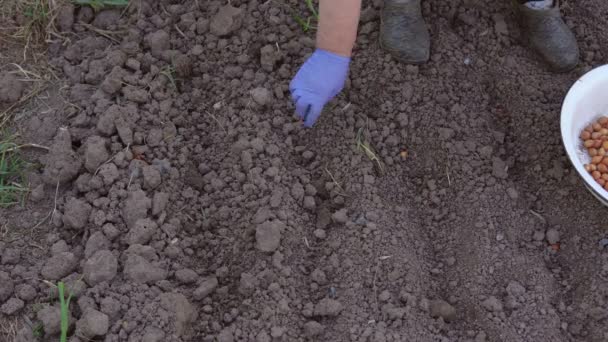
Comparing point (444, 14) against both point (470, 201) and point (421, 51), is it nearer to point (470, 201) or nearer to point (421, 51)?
point (421, 51)

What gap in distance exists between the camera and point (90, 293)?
1.79m

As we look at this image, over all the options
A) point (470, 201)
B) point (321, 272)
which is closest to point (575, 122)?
point (470, 201)

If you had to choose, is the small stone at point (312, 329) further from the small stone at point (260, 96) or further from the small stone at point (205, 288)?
the small stone at point (260, 96)

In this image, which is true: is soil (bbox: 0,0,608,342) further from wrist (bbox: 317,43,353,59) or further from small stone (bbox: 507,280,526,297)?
wrist (bbox: 317,43,353,59)

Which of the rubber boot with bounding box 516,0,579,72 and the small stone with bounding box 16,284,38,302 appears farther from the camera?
the rubber boot with bounding box 516,0,579,72

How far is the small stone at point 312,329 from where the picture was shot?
5.90 feet

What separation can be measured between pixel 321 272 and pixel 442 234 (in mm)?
361

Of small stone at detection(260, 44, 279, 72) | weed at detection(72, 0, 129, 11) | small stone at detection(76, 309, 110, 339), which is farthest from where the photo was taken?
weed at detection(72, 0, 129, 11)

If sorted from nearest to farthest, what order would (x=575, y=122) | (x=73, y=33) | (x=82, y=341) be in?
(x=82, y=341)
(x=575, y=122)
(x=73, y=33)

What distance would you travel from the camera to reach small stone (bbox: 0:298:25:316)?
1.78 m

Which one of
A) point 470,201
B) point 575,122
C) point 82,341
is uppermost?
point 575,122

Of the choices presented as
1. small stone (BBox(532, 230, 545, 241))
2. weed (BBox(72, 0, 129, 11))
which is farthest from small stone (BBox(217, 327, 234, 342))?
weed (BBox(72, 0, 129, 11))

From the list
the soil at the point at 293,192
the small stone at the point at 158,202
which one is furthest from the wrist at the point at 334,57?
the small stone at the point at 158,202

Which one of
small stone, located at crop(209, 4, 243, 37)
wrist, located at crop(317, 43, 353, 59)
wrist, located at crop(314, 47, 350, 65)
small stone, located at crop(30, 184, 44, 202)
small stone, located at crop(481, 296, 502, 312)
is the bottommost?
small stone, located at crop(481, 296, 502, 312)
